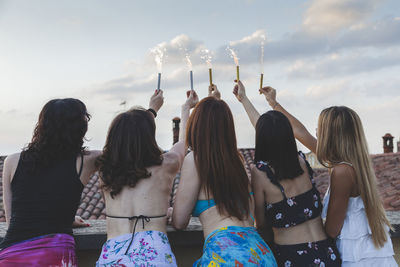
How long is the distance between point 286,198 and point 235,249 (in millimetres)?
452

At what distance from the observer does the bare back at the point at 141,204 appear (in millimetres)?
2201

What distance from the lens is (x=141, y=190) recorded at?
2225 mm

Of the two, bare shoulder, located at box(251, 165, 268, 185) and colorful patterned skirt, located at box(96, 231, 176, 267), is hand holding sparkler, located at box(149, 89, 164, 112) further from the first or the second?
colorful patterned skirt, located at box(96, 231, 176, 267)

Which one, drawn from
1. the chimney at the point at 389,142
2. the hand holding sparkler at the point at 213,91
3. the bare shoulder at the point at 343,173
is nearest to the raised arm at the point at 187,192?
the bare shoulder at the point at 343,173

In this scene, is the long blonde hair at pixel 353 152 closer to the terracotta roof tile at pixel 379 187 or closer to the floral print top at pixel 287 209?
the floral print top at pixel 287 209

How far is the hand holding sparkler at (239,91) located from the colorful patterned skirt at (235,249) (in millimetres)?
1413

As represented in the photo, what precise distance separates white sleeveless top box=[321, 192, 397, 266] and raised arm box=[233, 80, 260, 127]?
1.05 m

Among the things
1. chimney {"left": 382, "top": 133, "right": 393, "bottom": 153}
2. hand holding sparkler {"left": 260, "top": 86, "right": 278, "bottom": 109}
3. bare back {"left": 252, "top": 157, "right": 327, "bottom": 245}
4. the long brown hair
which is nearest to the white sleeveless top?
bare back {"left": 252, "top": 157, "right": 327, "bottom": 245}

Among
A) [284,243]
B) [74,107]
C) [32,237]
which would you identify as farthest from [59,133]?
[284,243]

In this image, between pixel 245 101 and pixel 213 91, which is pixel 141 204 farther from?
pixel 245 101

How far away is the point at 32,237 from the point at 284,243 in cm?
137

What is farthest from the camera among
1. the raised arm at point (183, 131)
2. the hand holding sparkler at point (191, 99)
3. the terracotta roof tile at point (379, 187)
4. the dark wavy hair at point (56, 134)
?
the terracotta roof tile at point (379, 187)

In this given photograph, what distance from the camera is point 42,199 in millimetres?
2268

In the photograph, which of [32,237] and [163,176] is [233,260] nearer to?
[163,176]
